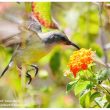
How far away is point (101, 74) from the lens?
1.16 m

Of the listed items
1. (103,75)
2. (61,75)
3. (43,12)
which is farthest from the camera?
(61,75)

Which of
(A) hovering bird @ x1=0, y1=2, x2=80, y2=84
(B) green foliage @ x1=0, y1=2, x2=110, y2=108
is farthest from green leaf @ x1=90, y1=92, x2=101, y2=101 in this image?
(A) hovering bird @ x1=0, y1=2, x2=80, y2=84

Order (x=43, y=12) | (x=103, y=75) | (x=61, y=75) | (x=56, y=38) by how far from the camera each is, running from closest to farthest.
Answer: (x=103, y=75) → (x=43, y=12) → (x=56, y=38) → (x=61, y=75)

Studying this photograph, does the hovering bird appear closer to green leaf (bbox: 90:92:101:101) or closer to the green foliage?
the green foliage

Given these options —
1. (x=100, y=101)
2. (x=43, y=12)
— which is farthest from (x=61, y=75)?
(x=100, y=101)

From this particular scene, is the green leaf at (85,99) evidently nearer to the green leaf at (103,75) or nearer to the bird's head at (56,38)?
the green leaf at (103,75)

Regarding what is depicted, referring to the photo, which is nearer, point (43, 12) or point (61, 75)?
point (43, 12)

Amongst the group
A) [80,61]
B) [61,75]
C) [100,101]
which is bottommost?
[61,75]

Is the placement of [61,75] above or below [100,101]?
below

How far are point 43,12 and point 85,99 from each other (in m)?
0.29

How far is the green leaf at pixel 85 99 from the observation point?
1194 mm

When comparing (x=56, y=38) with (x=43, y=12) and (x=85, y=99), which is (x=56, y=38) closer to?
(x=43, y=12)

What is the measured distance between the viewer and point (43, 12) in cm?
134

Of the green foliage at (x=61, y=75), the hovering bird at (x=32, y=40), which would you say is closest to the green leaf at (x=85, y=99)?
the green foliage at (x=61, y=75)
